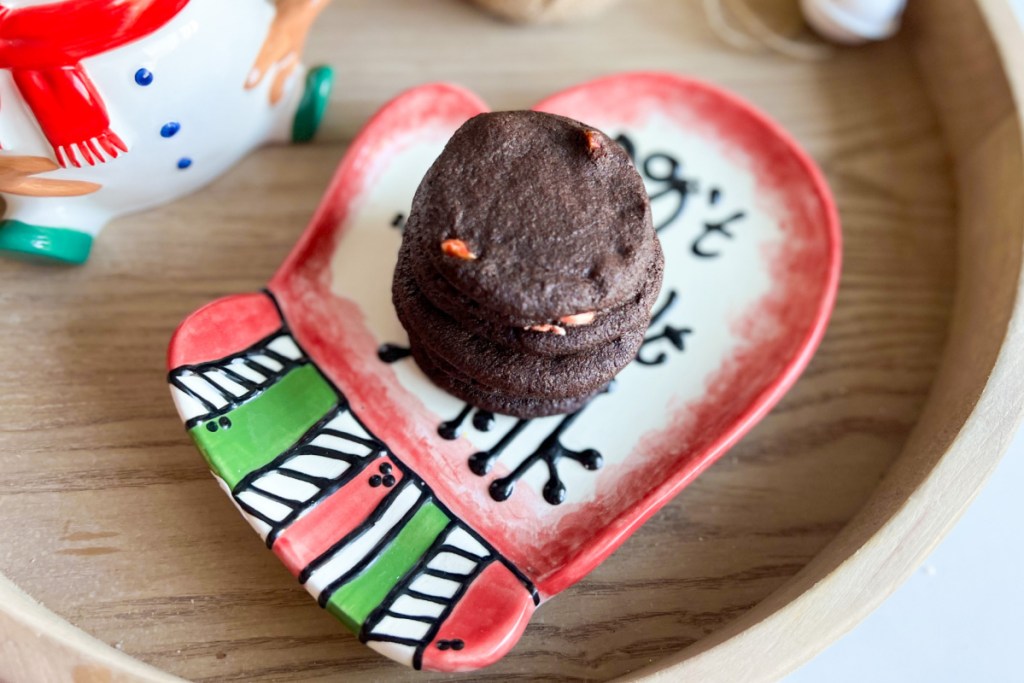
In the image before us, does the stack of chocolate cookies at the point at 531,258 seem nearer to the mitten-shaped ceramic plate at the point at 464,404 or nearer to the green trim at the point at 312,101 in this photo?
the mitten-shaped ceramic plate at the point at 464,404

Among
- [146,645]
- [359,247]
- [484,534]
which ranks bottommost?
[146,645]

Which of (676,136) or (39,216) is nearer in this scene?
(39,216)

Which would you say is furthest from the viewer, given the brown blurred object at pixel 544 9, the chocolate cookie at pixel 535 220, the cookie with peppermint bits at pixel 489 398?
the brown blurred object at pixel 544 9

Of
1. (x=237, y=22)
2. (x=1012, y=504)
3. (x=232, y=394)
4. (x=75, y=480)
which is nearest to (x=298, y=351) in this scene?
(x=232, y=394)

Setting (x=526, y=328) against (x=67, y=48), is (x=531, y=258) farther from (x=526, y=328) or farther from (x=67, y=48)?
(x=67, y=48)

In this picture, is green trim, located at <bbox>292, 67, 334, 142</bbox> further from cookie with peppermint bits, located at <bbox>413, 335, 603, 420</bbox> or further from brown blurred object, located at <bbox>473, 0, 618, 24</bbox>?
cookie with peppermint bits, located at <bbox>413, 335, 603, 420</bbox>

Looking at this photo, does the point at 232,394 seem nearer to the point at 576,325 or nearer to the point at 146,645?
the point at 146,645

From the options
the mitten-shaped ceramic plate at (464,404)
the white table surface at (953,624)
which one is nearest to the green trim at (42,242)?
the mitten-shaped ceramic plate at (464,404)
